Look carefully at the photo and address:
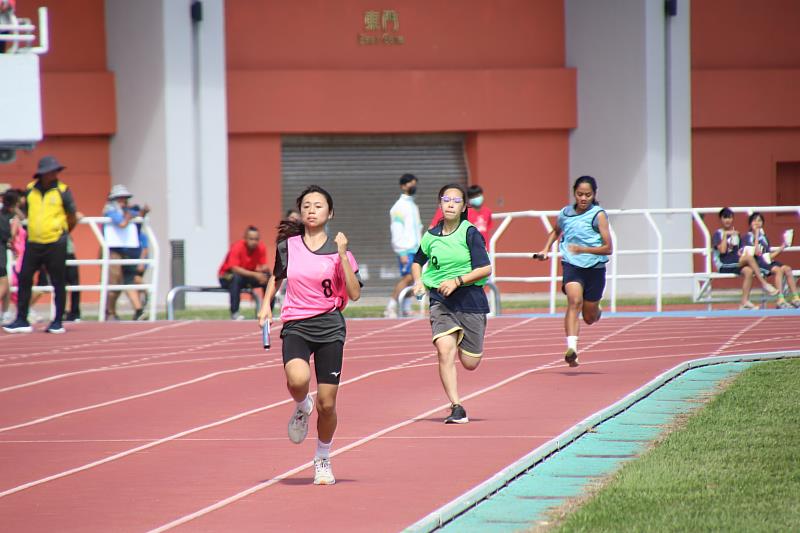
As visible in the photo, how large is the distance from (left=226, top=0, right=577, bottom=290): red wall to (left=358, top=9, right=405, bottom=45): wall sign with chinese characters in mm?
109

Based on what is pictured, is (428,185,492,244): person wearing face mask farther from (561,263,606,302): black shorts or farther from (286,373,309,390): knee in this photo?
(286,373,309,390): knee

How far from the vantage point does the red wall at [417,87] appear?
88.1ft

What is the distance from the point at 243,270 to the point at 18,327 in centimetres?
353

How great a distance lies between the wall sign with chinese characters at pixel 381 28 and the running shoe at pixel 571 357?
15.6 metres

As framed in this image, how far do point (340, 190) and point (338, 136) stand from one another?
1018mm

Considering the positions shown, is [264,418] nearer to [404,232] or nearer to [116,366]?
[116,366]

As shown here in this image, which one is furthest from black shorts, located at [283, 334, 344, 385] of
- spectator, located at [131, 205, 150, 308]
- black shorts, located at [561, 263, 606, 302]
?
spectator, located at [131, 205, 150, 308]

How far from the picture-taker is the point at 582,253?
42.7ft

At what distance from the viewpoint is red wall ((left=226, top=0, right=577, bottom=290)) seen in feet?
88.1

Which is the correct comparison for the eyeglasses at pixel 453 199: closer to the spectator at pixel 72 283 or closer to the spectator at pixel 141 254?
the spectator at pixel 72 283

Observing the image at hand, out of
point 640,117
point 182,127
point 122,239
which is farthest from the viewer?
point 640,117

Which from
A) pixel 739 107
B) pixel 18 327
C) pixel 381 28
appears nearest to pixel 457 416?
pixel 18 327

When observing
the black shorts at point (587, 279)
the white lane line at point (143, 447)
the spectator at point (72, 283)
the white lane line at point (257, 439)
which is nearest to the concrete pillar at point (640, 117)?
the spectator at point (72, 283)

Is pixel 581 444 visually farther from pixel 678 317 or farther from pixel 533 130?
pixel 533 130
